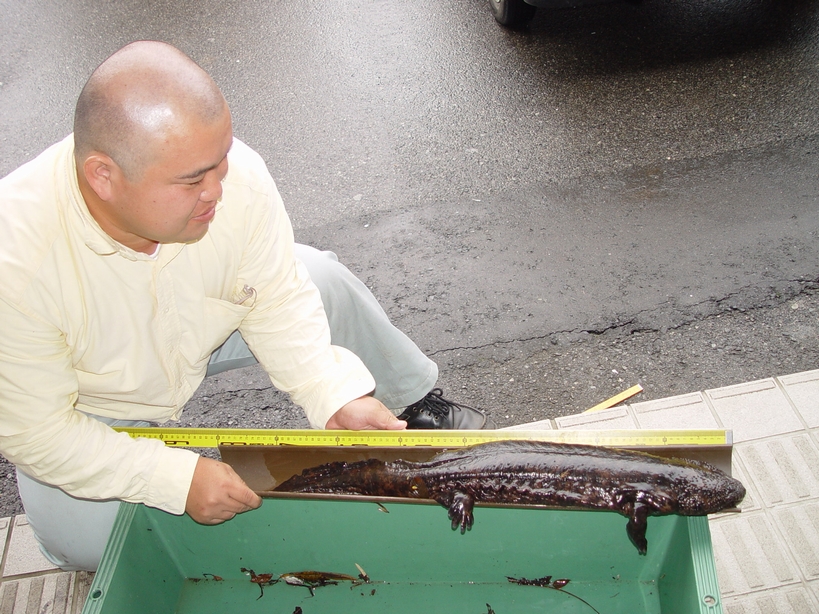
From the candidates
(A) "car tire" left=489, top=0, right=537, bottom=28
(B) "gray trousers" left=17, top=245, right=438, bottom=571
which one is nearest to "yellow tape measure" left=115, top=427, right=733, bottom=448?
(B) "gray trousers" left=17, top=245, right=438, bottom=571

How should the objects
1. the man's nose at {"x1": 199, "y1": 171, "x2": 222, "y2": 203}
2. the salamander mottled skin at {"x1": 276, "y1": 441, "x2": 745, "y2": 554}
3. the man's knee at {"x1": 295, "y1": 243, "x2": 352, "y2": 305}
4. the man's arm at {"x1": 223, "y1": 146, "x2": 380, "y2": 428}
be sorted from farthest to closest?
the man's knee at {"x1": 295, "y1": 243, "x2": 352, "y2": 305} < the man's arm at {"x1": 223, "y1": 146, "x2": 380, "y2": 428} < the salamander mottled skin at {"x1": 276, "y1": 441, "x2": 745, "y2": 554} < the man's nose at {"x1": 199, "y1": 171, "x2": 222, "y2": 203}

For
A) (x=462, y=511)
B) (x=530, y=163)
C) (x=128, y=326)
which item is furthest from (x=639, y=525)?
(x=530, y=163)

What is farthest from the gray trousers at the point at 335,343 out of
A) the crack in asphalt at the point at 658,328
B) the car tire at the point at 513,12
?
the car tire at the point at 513,12

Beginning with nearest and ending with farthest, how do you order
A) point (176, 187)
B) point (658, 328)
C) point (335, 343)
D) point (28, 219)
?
point (176, 187) < point (28, 219) < point (335, 343) < point (658, 328)

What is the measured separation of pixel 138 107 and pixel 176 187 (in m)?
0.25

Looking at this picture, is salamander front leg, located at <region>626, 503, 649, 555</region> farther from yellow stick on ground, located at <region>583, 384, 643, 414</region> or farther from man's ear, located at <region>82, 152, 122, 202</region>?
man's ear, located at <region>82, 152, 122, 202</region>

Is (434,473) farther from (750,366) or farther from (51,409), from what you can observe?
(750,366)

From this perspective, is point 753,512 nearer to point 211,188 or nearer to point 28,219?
point 211,188

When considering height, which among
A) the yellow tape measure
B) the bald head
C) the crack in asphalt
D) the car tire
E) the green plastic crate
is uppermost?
the bald head

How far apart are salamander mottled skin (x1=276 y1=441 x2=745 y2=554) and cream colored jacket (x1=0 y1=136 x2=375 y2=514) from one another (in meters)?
0.32

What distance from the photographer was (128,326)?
2582 mm

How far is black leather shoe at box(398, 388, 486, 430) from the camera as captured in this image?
3697 millimetres

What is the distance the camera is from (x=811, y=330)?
405cm

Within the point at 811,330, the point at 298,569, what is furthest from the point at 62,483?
the point at 811,330
